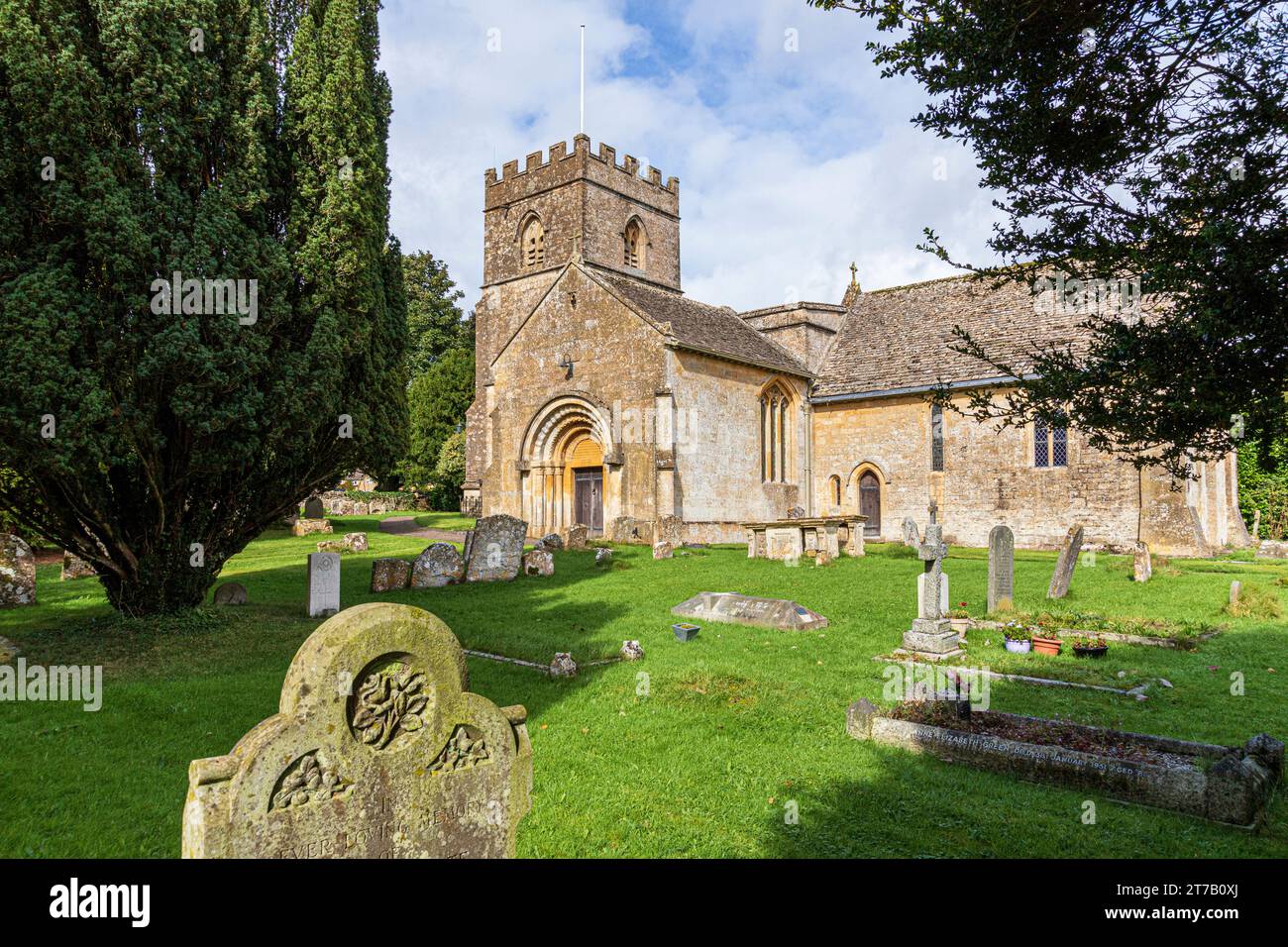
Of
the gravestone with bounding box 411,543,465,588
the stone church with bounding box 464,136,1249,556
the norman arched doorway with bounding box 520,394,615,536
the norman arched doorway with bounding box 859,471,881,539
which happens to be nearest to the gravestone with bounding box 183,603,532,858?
the gravestone with bounding box 411,543,465,588

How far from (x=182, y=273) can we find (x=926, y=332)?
83.3 ft

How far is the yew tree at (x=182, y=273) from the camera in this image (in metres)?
8.13

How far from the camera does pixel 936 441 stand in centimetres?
2638

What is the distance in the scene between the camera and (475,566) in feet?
54.2

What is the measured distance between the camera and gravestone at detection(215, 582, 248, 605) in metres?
12.6

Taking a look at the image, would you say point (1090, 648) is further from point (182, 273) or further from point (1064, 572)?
point (182, 273)

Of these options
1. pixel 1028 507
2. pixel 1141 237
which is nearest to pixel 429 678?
pixel 1141 237

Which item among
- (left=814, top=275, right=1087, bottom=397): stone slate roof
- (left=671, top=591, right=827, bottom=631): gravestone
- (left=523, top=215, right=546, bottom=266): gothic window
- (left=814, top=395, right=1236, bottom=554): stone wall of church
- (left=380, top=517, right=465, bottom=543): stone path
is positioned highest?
(left=523, top=215, right=546, bottom=266): gothic window

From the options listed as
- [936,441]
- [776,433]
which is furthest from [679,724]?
[776,433]

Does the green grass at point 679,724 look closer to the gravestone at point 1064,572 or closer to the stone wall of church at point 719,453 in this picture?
the gravestone at point 1064,572

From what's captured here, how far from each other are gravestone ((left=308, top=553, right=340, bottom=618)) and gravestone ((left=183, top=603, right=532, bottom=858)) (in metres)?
9.48

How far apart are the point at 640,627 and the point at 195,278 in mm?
7281

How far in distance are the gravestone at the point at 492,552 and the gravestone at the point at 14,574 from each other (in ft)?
24.9

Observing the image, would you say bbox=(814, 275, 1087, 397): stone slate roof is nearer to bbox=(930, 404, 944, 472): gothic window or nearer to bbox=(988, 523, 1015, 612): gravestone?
bbox=(930, 404, 944, 472): gothic window
